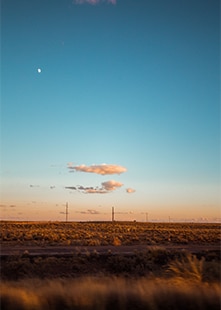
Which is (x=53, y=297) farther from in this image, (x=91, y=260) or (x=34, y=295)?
(x=91, y=260)

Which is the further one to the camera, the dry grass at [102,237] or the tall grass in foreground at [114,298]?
the dry grass at [102,237]

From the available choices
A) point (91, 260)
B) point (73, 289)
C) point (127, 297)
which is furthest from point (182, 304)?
point (91, 260)

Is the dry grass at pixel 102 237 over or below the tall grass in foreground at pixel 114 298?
below

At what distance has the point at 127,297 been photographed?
941cm

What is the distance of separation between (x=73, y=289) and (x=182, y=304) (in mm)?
2797

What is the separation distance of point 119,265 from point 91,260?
79.2 inches

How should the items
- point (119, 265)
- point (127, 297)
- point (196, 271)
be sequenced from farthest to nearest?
1. point (119, 265)
2. point (196, 271)
3. point (127, 297)

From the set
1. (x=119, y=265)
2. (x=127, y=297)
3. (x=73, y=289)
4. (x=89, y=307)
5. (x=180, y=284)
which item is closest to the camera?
(x=89, y=307)

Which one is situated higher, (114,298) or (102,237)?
(114,298)

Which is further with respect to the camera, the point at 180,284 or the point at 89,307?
the point at 180,284

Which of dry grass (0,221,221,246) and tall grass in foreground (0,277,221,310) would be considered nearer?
tall grass in foreground (0,277,221,310)

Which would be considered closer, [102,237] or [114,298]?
[114,298]

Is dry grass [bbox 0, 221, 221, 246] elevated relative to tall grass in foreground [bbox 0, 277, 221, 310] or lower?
lower

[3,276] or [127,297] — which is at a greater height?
[127,297]
